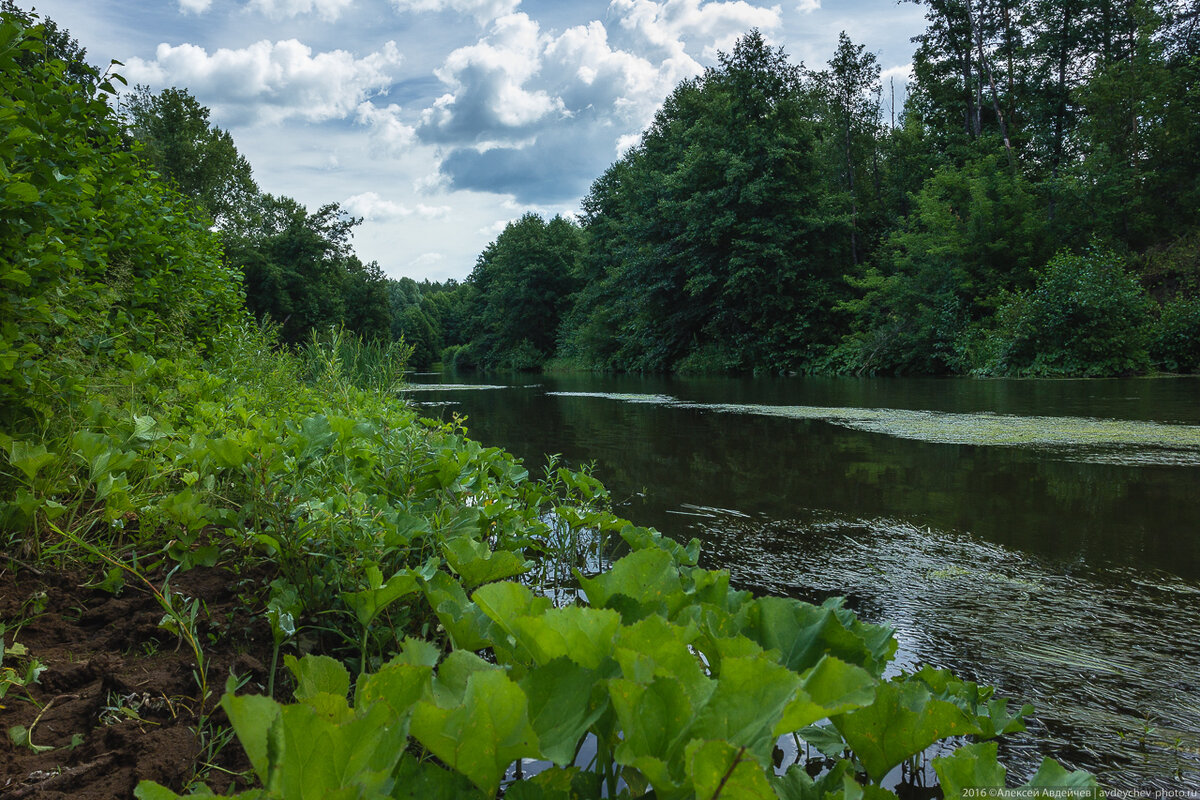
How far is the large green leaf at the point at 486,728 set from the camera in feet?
2.19

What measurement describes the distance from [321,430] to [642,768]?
1.56 m

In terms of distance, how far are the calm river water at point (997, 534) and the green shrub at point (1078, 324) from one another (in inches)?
286

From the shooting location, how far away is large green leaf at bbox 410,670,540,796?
67cm

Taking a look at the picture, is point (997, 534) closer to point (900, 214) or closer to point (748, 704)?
point (748, 704)

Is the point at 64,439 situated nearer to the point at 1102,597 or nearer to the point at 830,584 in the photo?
the point at 830,584

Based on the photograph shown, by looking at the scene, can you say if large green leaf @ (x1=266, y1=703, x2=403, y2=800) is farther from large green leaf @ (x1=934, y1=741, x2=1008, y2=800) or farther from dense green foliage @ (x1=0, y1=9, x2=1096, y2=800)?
large green leaf @ (x1=934, y1=741, x2=1008, y2=800)

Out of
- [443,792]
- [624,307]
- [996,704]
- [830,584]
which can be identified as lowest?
[830,584]

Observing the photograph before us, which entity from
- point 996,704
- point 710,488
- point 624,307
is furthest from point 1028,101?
point 996,704

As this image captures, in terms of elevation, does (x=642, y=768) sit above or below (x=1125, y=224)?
below

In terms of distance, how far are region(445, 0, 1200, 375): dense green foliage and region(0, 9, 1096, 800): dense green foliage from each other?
51.9 feet

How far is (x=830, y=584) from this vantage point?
8.13 ft

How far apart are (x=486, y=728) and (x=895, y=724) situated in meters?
0.63

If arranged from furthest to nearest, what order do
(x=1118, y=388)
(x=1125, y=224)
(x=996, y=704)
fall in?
1. (x=1125, y=224)
2. (x=1118, y=388)
3. (x=996, y=704)

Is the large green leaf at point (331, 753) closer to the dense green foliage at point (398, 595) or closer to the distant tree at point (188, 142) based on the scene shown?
the dense green foliage at point (398, 595)
